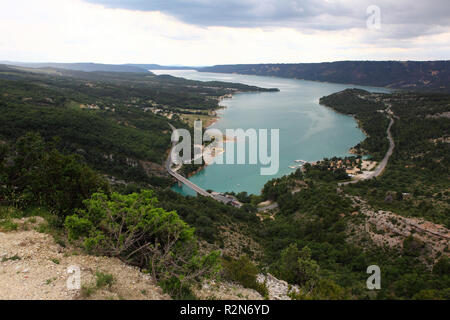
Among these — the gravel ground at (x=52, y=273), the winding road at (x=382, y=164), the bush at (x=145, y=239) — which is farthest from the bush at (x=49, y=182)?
the winding road at (x=382, y=164)

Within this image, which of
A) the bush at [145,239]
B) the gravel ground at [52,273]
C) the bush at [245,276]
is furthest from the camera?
the bush at [245,276]

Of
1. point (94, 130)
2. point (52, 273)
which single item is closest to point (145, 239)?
point (52, 273)

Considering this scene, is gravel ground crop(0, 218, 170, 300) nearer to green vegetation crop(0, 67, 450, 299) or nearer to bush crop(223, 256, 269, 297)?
green vegetation crop(0, 67, 450, 299)

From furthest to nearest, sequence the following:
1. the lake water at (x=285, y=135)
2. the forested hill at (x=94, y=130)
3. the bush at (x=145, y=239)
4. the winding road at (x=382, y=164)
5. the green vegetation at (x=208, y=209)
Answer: the lake water at (x=285, y=135)
the winding road at (x=382, y=164)
the forested hill at (x=94, y=130)
the green vegetation at (x=208, y=209)
the bush at (x=145, y=239)

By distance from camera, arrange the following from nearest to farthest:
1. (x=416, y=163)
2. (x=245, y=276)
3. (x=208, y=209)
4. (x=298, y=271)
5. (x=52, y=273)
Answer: (x=52, y=273), (x=245, y=276), (x=298, y=271), (x=208, y=209), (x=416, y=163)

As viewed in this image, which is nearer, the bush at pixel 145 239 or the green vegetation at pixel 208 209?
the bush at pixel 145 239

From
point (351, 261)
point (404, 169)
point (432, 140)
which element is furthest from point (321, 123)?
point (351, 261)

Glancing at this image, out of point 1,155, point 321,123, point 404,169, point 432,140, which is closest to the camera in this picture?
point 1,155

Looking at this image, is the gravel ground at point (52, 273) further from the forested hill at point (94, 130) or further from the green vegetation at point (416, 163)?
the green vegetation at point (416, 163)

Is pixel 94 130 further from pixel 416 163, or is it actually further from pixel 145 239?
pixel 416 163

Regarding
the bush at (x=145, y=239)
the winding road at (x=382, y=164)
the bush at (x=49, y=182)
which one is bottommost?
the winding road at (x=382, y=164)
